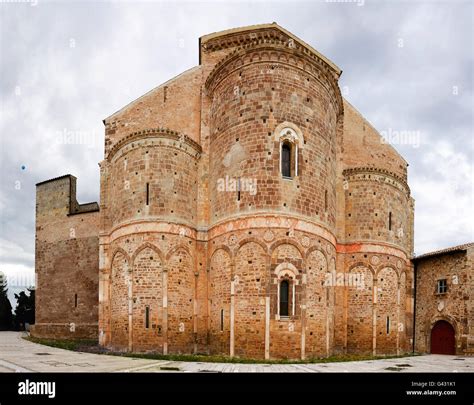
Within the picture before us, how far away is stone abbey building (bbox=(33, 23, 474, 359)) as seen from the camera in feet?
59.9

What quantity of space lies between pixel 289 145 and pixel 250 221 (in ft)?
12.8

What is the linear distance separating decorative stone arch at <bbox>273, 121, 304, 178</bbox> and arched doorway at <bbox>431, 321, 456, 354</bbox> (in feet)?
43.5

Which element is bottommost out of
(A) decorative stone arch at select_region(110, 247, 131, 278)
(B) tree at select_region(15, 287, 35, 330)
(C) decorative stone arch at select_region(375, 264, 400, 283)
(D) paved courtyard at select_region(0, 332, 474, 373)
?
(B) tree at select_region(15, 287, 35, 330)

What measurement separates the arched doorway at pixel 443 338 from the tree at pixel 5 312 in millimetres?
41758

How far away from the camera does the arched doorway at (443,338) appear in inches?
931

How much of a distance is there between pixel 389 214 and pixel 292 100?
921cm

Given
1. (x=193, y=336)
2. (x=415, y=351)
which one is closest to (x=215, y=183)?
(x=193, y=336)

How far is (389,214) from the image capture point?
78.6 ft

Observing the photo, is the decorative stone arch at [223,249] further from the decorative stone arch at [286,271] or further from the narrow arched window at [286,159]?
the narrow arched window at [286,159]

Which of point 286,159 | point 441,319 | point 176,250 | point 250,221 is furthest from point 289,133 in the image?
point 441,319

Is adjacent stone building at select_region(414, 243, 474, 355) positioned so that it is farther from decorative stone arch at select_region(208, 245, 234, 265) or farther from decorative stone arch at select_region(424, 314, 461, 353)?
decorative stone arch at select_region(208, 245, 234, 265)

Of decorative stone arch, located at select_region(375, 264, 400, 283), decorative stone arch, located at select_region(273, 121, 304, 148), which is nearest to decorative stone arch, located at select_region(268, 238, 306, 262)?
decorative stone arch, located at select_region(273, 121, 304, 148)

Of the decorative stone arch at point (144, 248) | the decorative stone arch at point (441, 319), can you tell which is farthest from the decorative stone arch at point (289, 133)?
the decorative stone arch at point (441, 319)
